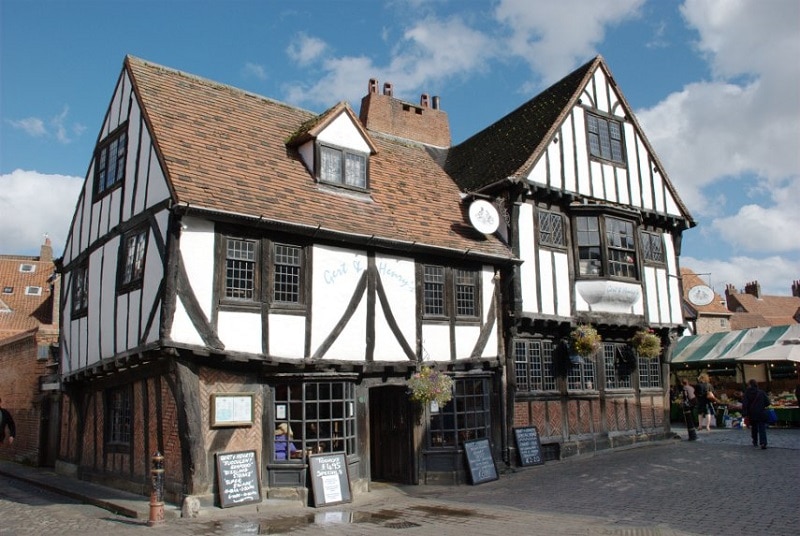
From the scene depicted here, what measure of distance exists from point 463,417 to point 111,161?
1003 cm

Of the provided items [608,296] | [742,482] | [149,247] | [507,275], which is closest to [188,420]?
[149,247]

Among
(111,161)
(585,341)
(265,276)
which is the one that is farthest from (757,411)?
(111,161)

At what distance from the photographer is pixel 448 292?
15.7 m

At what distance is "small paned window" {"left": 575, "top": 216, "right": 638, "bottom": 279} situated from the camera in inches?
711

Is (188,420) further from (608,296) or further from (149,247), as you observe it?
(608,296)

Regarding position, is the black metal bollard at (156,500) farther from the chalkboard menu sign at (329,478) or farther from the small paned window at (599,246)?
the small paned window at (599,246)

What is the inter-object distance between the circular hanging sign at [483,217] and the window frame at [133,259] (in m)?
7.50

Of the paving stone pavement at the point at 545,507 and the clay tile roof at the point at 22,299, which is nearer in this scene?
the paving stone pavement at the point at 545,507

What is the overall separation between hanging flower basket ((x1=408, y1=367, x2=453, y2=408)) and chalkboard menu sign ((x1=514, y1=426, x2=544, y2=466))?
115 inches

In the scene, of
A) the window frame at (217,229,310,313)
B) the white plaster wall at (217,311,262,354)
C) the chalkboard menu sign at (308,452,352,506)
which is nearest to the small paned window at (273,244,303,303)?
the window frame at (217,229,310,313)

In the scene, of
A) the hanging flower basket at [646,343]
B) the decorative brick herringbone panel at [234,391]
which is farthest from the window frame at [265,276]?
the hanging flower basket at [646,343]

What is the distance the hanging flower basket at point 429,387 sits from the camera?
14086 millimetres

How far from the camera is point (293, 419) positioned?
1296 cm

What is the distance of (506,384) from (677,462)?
4.18m
